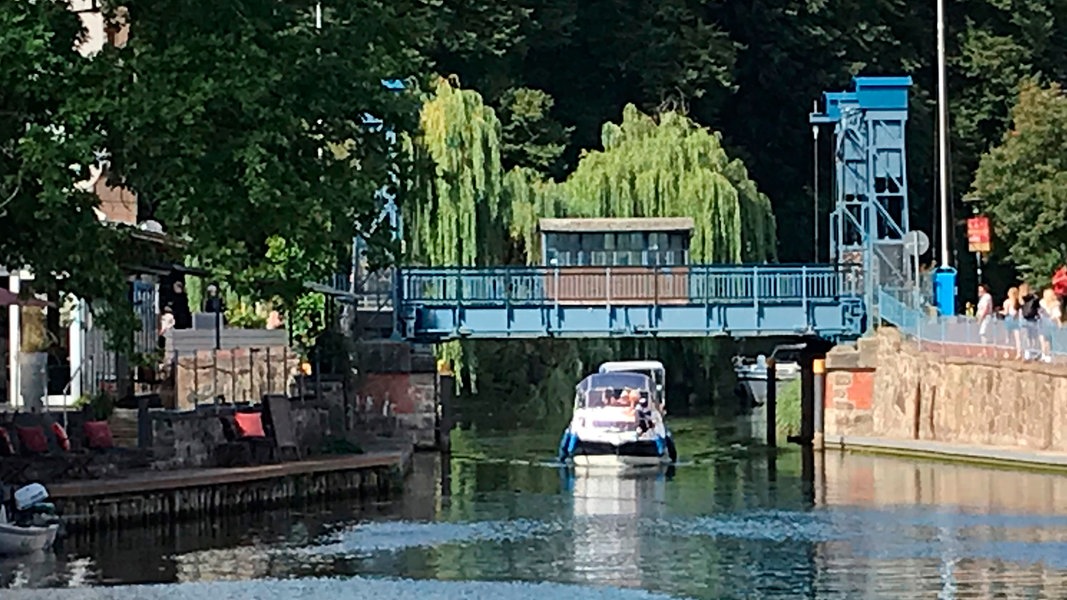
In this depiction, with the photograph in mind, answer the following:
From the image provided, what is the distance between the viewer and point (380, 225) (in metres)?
35.2

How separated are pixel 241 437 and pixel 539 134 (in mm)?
36707

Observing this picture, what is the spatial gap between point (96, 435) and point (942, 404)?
63.7 feet

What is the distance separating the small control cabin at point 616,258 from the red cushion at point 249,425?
16.4 metres

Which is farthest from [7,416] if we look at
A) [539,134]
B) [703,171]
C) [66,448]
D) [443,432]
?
[539,134]

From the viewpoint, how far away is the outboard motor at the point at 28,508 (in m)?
28.8

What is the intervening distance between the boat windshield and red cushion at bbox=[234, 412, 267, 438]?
10512 millimetres

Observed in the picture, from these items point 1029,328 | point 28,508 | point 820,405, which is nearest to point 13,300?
point 28,508

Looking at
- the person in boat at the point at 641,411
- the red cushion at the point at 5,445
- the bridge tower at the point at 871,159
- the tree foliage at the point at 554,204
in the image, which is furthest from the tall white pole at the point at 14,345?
the bridge tower at the point at 871,159

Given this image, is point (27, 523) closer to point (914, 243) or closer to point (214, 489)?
point (214, 489)

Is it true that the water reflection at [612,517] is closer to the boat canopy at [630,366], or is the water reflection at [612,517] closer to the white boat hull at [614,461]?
the white boat hull at [614,461]

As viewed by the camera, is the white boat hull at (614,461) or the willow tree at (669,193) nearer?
the white boat hull at (614,461)

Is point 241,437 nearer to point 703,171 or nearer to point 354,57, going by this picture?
point 354,57

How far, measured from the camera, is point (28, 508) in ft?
94.8

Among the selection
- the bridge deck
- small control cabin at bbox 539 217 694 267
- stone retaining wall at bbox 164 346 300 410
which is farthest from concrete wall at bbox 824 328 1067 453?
stone retaining wall at bbox 164 346 300 410
